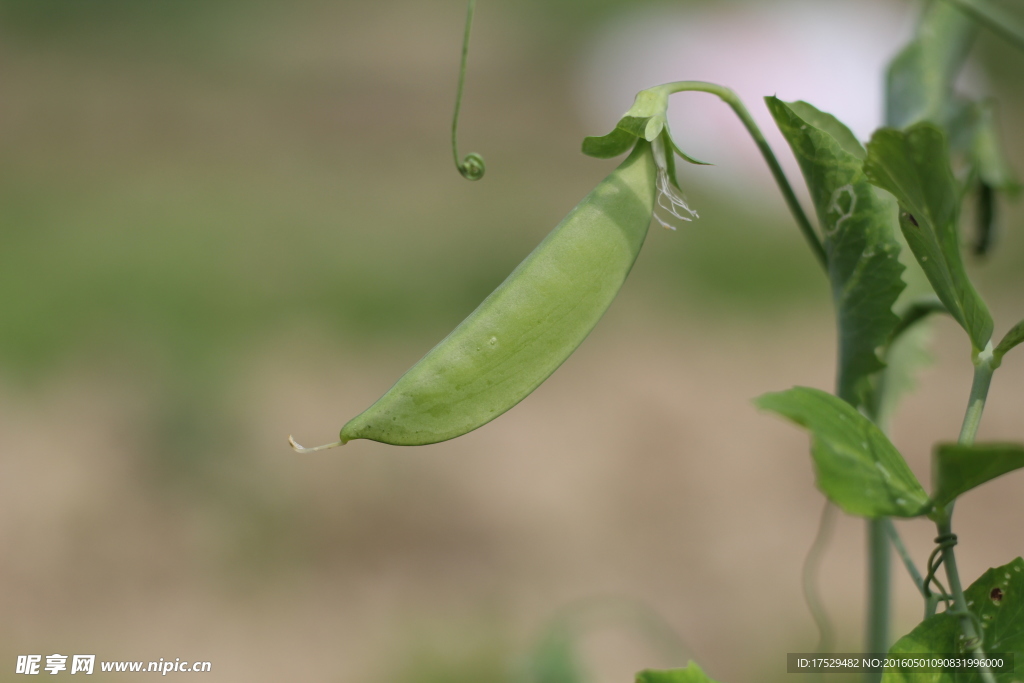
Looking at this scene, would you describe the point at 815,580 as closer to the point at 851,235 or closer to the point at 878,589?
the point at 878,589

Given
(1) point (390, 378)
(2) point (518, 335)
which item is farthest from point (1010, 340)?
(1) point (390, 378)

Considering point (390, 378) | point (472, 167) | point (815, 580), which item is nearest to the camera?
point (472, 167)

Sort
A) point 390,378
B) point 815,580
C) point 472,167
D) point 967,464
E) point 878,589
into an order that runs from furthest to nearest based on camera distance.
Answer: point 390,378 → point 815,580 → point 878,589 → point 472,167 → point 967,464

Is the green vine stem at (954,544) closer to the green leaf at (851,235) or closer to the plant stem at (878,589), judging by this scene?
the green leaf at (851,235)

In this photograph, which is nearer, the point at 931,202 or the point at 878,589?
the point at 931,202

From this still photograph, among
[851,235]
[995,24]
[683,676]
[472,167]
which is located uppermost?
[995,24]

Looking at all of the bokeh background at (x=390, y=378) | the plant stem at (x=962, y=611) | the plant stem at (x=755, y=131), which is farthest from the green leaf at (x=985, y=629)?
the bokeh background at (x=390, y=378)

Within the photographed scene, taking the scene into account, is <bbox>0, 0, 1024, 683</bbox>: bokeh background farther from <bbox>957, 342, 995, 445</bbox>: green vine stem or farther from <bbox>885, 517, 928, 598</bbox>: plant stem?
<bbox>957, 342, 995, 445</bbox>: green vine stem

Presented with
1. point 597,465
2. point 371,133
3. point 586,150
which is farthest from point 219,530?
point 371,133
